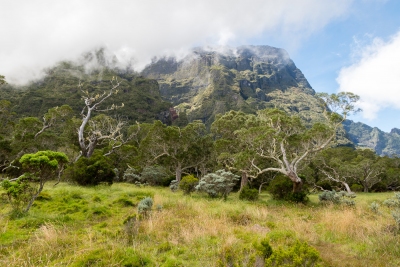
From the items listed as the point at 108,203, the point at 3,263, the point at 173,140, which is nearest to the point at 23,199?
the point at 108,203

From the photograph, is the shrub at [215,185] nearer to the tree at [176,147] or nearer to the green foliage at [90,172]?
the green foliage at [90,172]

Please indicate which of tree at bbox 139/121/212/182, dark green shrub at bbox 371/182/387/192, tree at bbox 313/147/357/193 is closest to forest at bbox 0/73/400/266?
tree at bbox 139/121/212/182

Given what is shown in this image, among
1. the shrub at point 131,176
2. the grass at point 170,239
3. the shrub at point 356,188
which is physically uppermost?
the shrub at point 356,188

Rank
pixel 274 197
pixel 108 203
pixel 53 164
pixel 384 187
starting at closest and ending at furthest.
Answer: pixel 53 164 → pixel 108 203 → pixel 274 197 → pixel 384 187

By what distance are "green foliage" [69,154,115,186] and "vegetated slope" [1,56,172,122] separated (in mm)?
58125

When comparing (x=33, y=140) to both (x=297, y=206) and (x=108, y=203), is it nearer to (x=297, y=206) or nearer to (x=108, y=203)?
(x=108, y=203)

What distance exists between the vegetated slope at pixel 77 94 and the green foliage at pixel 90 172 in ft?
191

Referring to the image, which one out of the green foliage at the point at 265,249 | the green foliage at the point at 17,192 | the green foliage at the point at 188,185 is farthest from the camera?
the green foliage at the point at 188,185

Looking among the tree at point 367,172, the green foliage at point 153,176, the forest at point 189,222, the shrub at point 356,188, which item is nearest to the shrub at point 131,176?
the green foliage at point 153,176

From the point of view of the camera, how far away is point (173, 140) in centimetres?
2844

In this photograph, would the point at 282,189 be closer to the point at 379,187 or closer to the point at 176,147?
the point at 176,147

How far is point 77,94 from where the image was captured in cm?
9644

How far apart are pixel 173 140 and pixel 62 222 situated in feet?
66.8

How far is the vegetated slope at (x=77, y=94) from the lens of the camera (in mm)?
84375
